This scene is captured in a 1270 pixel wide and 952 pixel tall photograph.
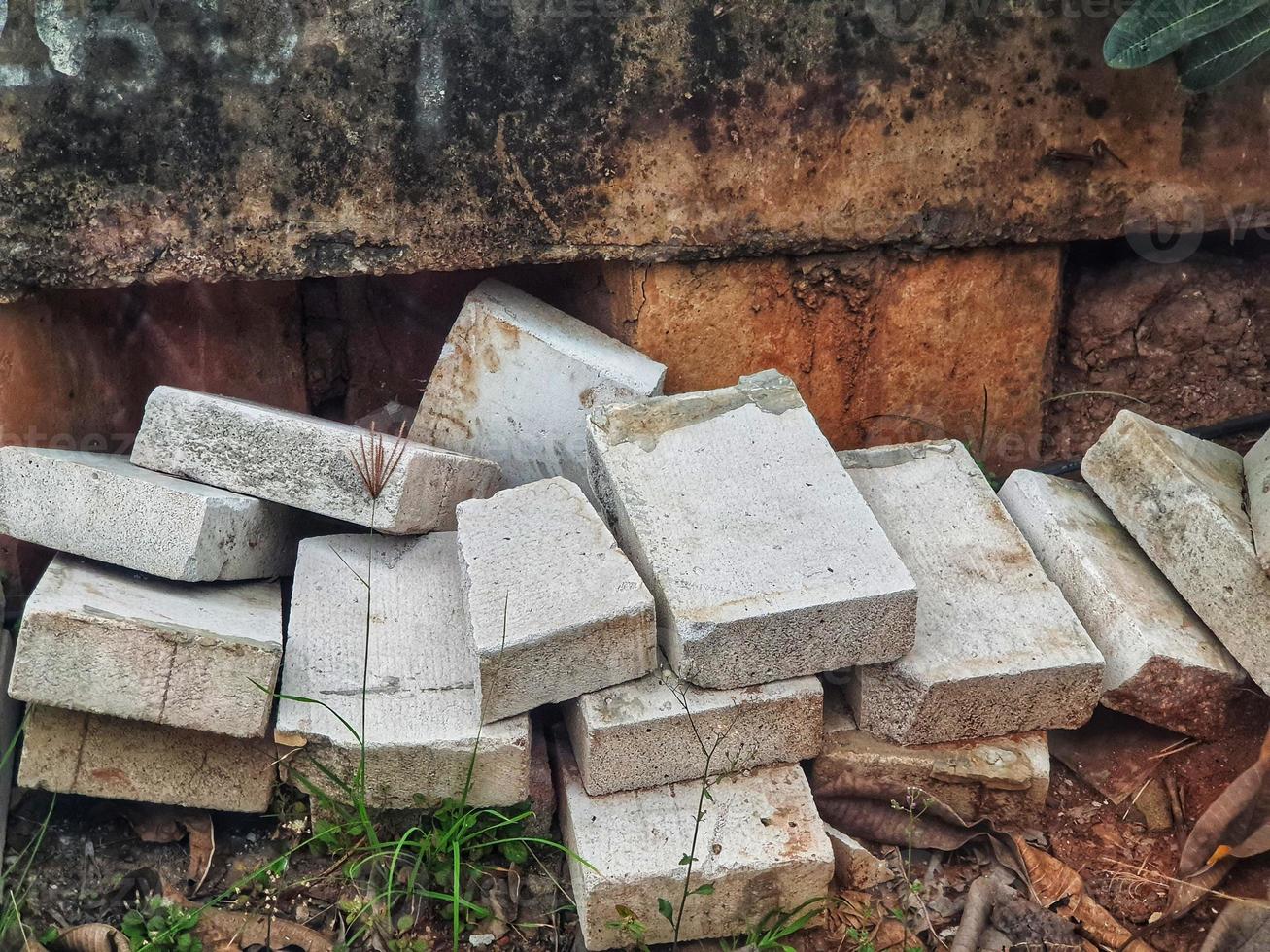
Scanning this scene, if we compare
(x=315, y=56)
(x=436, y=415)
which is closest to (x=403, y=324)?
(x=436, y=415)

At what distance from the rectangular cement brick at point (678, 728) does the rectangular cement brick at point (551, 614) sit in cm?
6

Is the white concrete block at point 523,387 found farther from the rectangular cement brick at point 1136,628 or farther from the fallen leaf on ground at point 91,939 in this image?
the fallen leaf on ground at point 91,939

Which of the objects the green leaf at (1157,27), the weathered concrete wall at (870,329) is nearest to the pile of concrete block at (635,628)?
the weathered concrete wall at (870,329)

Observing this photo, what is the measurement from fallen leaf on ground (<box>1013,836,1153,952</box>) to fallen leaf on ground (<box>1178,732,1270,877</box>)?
0.21m

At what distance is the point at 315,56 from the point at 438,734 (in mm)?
1708

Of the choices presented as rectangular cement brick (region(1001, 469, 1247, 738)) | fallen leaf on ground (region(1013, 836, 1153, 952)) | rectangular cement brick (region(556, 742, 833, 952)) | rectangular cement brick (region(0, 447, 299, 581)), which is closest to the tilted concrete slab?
rectangular cement brick (region(1001, 469, 1247, 738))

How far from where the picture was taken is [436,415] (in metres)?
3.52

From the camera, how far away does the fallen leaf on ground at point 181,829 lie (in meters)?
2.83

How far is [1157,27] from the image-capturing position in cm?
306

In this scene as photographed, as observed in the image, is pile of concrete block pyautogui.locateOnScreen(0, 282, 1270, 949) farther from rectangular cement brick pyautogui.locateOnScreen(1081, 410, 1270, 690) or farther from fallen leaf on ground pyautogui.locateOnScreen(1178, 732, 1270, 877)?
fallen leaf on ground pyautogui.locateOnScreen(1178, 732, 1270, 877)

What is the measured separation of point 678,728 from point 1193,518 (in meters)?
1.35

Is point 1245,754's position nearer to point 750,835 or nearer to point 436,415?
point 750,835

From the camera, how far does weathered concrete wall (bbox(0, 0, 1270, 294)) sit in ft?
10.2

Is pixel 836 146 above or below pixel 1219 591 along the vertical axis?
above
